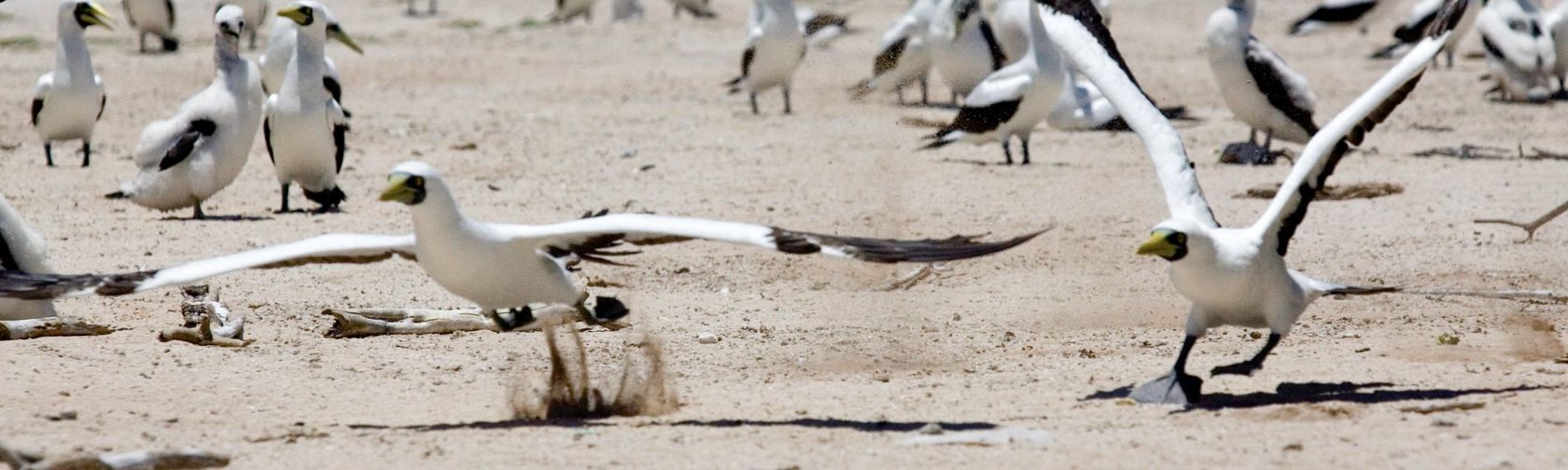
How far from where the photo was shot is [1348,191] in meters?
12.6

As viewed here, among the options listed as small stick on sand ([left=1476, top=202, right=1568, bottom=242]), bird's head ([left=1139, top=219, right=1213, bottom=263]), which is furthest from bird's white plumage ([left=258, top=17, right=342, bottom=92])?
bird's head ([left=1139, top=219, right=1213, bottom=263])

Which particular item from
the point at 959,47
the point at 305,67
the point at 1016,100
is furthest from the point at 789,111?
the point at 305,67

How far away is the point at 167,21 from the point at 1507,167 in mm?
15435

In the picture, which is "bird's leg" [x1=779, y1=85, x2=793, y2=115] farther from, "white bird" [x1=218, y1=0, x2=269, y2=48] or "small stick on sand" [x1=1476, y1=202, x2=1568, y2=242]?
"small stick on sand" [x1=1476, y1=202, x2=1568, y2=242]

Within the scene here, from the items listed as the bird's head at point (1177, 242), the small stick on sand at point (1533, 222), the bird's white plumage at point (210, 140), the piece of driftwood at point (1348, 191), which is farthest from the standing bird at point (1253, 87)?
the bird's head at point (1177, 242)

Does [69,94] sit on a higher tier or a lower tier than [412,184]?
lower

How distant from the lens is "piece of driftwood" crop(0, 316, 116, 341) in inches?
319

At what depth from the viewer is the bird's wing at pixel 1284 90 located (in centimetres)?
1425

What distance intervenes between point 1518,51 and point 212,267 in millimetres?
15329

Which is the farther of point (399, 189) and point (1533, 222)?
point (1533, 222)

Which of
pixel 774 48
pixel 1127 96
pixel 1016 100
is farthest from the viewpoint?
pixel 774 48

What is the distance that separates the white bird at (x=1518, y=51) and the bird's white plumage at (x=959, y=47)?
4.68 meters

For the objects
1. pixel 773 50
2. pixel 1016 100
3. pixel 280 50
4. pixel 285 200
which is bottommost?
pixel 773 50

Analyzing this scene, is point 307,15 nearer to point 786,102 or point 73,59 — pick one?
point 73,59
